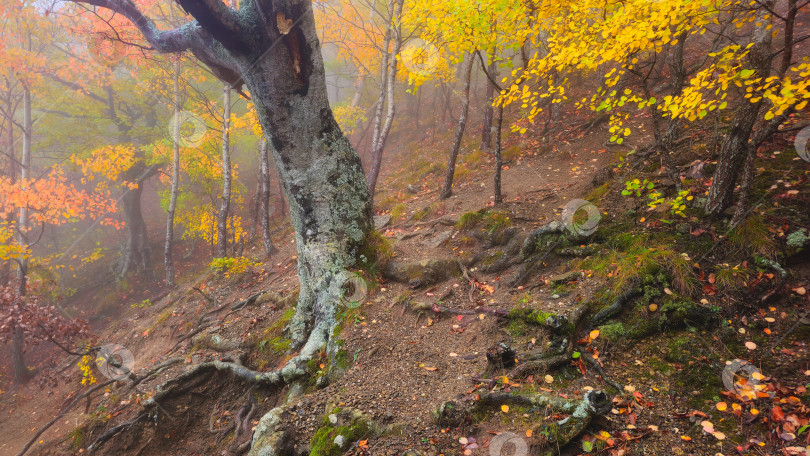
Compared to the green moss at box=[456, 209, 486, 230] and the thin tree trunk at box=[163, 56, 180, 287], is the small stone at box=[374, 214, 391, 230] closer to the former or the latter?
the green moss at box=[456, 209, 486, 230]

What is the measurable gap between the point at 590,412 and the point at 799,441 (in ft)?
3.91

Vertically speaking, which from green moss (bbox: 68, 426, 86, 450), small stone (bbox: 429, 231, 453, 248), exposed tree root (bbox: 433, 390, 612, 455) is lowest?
green moss (bbox: 68, 426, 86, 450)

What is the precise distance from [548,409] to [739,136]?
376cm

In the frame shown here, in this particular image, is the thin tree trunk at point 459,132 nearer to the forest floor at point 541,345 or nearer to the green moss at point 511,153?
the forest floor at point 541,345

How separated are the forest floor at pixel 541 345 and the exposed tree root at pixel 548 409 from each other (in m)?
0.06

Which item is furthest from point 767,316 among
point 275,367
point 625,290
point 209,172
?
point 209,172

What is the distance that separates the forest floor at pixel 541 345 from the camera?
2658 mm

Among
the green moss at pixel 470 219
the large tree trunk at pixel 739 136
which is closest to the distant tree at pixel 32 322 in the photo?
the green moss at pixel 470 219

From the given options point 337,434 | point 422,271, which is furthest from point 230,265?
point 337,434

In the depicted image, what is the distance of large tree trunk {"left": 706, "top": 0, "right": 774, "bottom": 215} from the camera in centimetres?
352

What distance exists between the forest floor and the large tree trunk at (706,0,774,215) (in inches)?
14.0

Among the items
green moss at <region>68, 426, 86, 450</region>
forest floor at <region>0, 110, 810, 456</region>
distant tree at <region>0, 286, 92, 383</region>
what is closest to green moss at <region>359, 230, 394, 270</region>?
forest floor at <region>0, 110, 810, 456</region>

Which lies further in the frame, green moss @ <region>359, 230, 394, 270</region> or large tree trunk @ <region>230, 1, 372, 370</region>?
green moss @ <region>359, 230, 394, 270</region>

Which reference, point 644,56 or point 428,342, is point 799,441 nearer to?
point 428,342
